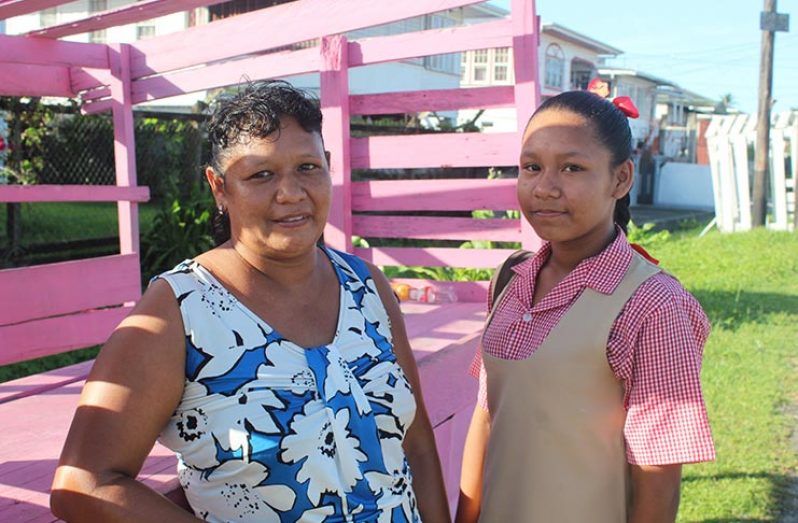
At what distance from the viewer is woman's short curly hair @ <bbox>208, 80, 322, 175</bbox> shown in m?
1.81

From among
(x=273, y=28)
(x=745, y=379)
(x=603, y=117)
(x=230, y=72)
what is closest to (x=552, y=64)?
(x=745, y=379)

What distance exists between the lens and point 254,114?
1809mm

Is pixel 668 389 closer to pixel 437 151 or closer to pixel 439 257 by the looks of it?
pixel 437 151

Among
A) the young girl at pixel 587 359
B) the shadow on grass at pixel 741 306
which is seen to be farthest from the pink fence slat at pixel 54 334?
the shadow on grass at pixel 741 306

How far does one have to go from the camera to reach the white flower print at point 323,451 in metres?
1.67

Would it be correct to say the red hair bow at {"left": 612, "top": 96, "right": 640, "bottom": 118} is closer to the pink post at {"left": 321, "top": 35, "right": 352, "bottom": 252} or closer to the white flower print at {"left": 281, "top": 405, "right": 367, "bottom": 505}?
the white flower print at {"left": 281, "top": 405, "right": 367, "bottom": 505}

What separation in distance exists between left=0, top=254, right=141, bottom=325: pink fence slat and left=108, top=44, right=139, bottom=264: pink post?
1.92 feet

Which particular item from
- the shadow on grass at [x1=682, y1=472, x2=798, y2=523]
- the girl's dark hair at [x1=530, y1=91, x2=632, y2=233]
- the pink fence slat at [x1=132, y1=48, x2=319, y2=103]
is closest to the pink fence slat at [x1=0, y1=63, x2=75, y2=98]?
the pink fence slat at [x1=132, y1=48, x2=319, y2=103]

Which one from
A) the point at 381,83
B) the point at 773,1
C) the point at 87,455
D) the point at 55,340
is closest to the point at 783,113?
the point at 773,1

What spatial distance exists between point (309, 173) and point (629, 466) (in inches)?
37.0

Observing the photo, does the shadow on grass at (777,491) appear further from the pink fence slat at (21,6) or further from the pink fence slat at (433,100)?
the pink fence slat at (21,6)

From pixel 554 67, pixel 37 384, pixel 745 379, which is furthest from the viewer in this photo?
pixel 554 67

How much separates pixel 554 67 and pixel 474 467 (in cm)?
3006

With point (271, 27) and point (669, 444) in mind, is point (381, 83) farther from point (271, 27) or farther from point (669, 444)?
point (669, 444)
